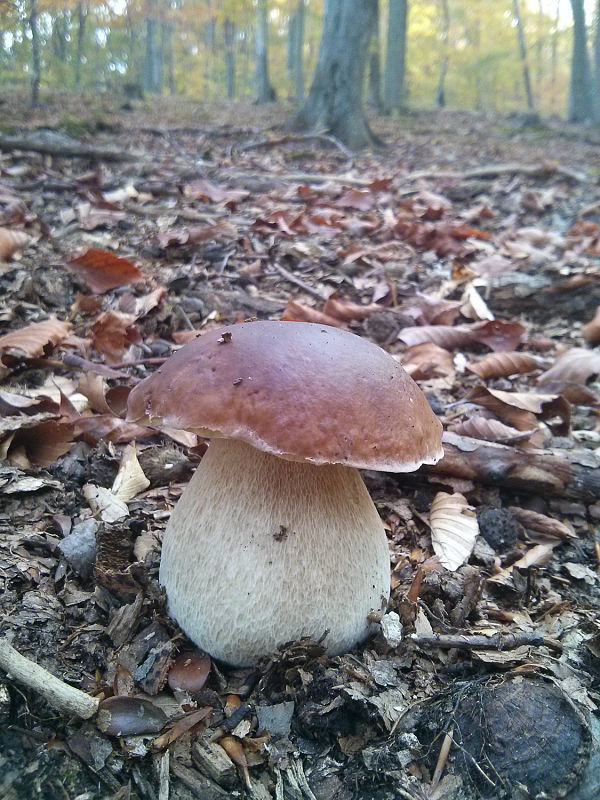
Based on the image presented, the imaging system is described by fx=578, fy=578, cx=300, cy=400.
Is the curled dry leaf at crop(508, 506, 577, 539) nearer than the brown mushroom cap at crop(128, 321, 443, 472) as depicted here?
No

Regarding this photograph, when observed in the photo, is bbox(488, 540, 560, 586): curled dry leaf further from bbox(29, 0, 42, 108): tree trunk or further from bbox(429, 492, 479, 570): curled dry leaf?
bbox(29, 0, 42, 108): tree trunk

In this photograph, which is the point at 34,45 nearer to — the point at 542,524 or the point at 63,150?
the point at 63,150

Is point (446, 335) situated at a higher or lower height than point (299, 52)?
lower

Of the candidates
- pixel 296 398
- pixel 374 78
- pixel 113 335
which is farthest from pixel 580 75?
pixel 296 398

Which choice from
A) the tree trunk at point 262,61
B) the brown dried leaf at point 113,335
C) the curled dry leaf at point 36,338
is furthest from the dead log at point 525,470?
the tree trunk at point 262,61

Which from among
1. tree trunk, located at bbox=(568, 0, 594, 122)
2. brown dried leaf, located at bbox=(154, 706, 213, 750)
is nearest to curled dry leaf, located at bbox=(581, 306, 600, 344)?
brown dried leaf, located at bbox=(154, 706, 213, 750)

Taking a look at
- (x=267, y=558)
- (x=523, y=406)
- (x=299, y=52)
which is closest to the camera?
(x=267, y=558)

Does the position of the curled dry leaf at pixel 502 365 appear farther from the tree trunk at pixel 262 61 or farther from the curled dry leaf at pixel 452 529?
the tree trunk at pixel 262 61
